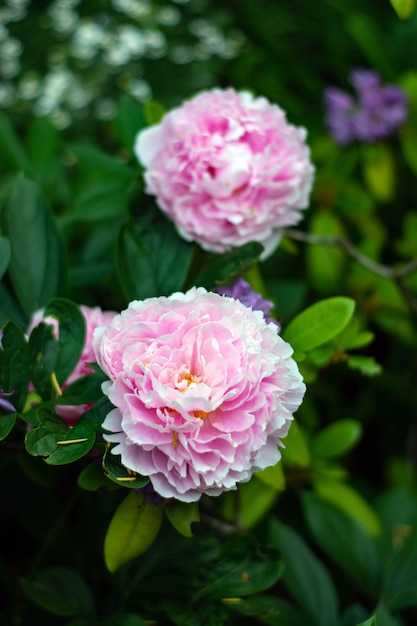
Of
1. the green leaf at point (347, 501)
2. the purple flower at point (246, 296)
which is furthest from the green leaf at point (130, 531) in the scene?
the green leaf at point (347, 501)

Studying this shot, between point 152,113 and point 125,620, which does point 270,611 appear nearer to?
point 125,620

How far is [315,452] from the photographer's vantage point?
1.10 metres

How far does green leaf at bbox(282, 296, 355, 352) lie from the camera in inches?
30.8

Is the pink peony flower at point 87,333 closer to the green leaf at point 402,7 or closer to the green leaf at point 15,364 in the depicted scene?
the green leaf at point 15,364

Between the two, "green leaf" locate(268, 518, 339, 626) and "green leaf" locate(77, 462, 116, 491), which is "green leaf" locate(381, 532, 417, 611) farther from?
"green leaf" locate(77, 462, 116, 491)

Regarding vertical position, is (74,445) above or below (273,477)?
above

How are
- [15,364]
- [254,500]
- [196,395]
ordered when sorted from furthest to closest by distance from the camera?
[254,500], [15,364], [196,395]

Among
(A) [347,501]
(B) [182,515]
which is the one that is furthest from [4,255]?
(A) [347,501]

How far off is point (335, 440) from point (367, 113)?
0.80 m

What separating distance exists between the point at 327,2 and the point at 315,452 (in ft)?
3.80

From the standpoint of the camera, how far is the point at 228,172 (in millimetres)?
881

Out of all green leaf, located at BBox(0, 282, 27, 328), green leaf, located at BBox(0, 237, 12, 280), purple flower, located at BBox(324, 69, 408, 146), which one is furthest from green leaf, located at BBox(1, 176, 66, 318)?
purple flower, located at BBox(324, 69, 408, 146)

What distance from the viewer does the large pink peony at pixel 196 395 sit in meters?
0.63

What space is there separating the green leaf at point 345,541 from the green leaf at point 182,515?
1.31 ft
